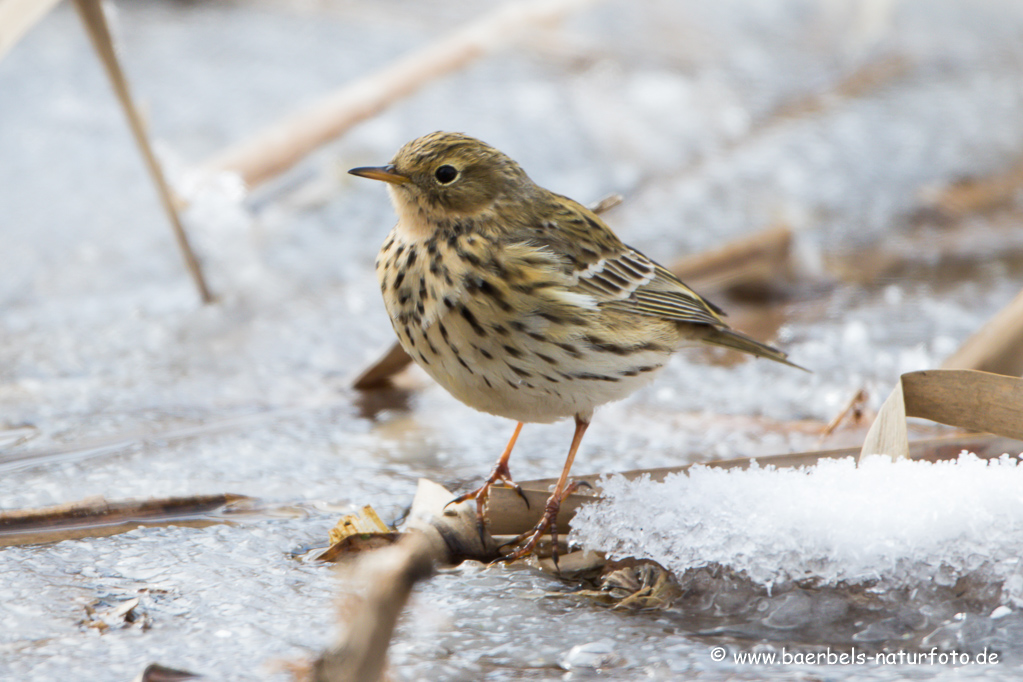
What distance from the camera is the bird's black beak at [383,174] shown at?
10.5 ft

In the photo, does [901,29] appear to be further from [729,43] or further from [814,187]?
[814,187]

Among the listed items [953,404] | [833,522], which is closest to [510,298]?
[833,522]

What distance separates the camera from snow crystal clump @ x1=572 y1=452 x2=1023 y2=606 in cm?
236

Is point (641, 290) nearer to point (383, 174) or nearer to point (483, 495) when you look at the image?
point (383, 174)

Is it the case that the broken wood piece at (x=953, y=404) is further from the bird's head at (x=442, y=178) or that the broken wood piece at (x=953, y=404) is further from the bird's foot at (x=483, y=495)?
the bird's head at (x=442, y=178)

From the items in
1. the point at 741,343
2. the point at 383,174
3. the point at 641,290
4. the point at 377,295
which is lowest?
the point at 741,343

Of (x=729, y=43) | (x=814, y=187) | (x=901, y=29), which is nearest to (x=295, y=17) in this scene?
(x=729, y=43)

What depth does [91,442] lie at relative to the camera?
10.9ft

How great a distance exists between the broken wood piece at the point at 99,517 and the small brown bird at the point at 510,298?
730 millimetres

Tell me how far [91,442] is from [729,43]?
6.07m

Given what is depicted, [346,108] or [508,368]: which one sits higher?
[346,108]

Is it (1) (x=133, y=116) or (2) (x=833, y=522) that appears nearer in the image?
(2) (x=833, y=522)

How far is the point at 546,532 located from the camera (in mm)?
2729

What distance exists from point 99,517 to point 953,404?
227 cm
